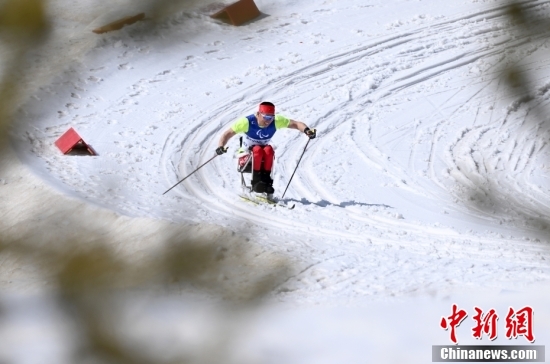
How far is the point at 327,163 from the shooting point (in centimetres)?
1232

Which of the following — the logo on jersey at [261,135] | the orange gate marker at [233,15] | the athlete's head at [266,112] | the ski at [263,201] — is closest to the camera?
the orange gate marker at [233,15]

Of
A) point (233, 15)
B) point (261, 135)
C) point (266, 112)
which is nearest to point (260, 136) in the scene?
point (261, 135)

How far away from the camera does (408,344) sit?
6.05 meters

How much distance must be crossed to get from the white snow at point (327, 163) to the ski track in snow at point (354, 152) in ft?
0.12

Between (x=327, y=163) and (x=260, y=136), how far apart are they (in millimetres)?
2075

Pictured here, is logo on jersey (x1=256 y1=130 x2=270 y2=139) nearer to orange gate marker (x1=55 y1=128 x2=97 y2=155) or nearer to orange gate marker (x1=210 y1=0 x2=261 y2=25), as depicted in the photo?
orange gate marker (x1=55 y1=128 x2=97 y2=155)

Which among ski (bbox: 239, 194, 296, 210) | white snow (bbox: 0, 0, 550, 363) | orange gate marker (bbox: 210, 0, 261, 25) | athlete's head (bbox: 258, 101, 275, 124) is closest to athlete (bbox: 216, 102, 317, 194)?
athlete's head (bbox: 258, 101, 275, 124)

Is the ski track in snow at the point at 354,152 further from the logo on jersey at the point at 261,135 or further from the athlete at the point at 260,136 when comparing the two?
the logo on jersey at the point at 261,135

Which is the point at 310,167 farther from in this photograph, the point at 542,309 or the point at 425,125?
the point at 542,309

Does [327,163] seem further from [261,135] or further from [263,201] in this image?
[261,135]

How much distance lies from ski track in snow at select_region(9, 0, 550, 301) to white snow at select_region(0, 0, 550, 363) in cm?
4

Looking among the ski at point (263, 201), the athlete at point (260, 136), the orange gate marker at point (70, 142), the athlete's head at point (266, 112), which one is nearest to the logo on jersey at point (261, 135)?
the athlete at point (260, 136)

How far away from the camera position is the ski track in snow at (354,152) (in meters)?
8.43

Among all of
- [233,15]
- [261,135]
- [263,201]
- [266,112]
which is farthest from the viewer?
[263,201]
